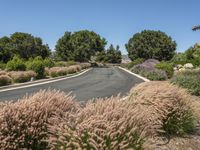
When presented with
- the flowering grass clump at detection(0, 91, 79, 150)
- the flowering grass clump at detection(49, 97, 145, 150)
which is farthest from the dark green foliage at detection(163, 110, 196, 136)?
the flowering grass clump at detection(0, 91, 79, 150)

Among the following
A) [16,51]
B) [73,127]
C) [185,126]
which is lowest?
[185,126]

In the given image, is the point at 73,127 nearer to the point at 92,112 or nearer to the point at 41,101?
the point at 92,112

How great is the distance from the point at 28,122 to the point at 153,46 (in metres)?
91.5

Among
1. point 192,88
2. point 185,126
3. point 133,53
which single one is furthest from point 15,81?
point 133,53

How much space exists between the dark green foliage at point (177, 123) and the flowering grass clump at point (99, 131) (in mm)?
2514

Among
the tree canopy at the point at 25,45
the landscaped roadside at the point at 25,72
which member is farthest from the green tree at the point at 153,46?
the landscaped roadside at the point at 25,72

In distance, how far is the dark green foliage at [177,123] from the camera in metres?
7.21

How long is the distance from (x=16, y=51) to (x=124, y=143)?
Result: 8791 centimetres

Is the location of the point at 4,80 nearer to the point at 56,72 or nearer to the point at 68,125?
Answer: the point at 56,72

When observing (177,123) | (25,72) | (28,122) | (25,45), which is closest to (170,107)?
(177,123)

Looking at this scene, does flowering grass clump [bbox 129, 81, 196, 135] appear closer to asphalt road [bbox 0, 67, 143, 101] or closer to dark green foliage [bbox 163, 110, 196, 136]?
dark green foliage [bbox 163, 110, 196, 136]

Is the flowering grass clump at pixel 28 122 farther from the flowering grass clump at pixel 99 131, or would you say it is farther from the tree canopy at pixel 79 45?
the tree canopy at pixel 79 45

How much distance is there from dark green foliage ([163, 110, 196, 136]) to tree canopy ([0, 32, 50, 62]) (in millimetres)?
83128

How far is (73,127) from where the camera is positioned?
4355 mm
